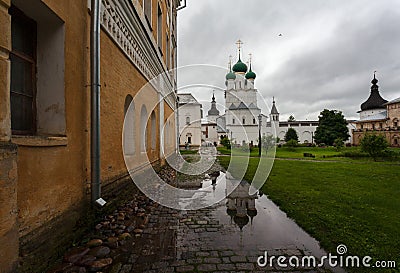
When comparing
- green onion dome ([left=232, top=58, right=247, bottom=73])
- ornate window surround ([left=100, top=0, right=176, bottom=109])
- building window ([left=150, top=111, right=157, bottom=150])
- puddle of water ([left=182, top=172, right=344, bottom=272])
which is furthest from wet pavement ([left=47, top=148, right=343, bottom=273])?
green onion dome ([left=232, top=58, right=247, bottom=73])

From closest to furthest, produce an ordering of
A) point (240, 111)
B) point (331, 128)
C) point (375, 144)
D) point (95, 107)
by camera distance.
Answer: point (95, 107)
point (375, 144)
point (331, 128)
point (240, 111)

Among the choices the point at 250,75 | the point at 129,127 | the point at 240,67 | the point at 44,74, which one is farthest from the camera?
the point at 250,75

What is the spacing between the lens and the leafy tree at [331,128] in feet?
149

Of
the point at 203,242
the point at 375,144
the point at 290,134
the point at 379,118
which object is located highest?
the point at 379,118

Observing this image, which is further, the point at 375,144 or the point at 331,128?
the point at 331,128

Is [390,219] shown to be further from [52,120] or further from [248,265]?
[52,120]

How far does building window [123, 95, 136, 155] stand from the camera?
6.46 meters

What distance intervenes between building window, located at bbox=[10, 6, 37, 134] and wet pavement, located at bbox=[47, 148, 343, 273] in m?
1.82

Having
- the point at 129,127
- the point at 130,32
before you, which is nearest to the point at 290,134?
the point at 129,127

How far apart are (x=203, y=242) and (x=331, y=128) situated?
4932 cm

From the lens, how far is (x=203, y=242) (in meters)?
3.47

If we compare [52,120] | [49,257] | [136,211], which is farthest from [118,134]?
[49,257]

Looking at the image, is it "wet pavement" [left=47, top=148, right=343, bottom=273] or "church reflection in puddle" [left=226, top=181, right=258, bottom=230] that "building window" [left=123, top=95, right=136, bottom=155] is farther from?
"church reflection in puddle" [left=226, top=181, right=258, bottom=230]

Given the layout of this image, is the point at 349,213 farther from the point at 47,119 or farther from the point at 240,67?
the point at 240,67
